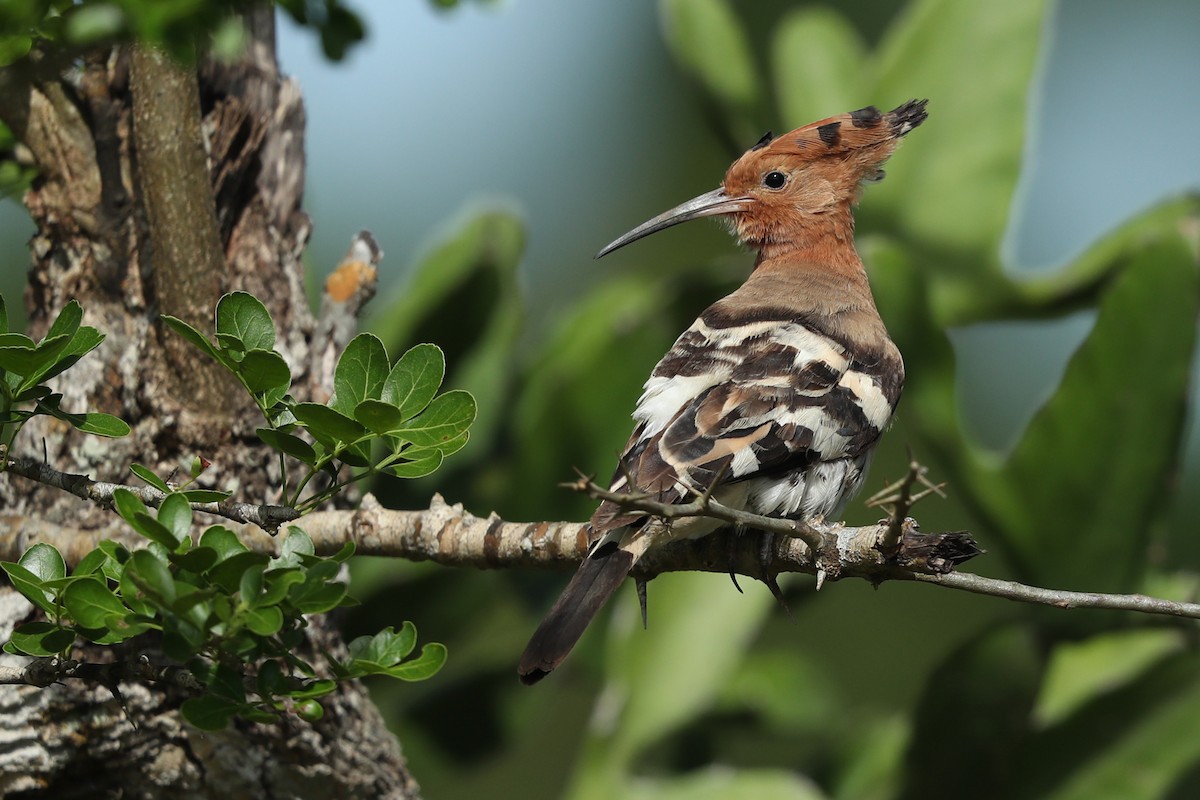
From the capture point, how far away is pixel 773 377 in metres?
2.21

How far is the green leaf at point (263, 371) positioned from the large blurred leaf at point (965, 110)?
6.27 feet

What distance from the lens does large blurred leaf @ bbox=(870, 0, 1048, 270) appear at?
290 cm

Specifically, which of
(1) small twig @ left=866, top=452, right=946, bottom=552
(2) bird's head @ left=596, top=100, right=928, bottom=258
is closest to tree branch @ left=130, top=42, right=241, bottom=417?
(1) small twig @ left=866, top=452, right=946, bottom=552

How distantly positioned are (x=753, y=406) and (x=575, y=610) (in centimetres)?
58

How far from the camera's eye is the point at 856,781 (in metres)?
2.65

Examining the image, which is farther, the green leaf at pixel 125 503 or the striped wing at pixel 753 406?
the striped wing at pixel 753 406

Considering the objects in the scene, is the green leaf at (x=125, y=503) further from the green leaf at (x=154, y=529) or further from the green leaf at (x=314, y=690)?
the green leaf at (x=314, y=690)

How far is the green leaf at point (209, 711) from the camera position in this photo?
1.35m

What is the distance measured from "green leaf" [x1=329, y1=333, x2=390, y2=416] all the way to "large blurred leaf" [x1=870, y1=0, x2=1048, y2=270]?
5.99ft

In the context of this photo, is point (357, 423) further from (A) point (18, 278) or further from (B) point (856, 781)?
(A) point (18, 278)

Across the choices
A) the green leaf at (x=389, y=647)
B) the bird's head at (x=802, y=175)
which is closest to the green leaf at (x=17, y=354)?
the green leaf at (x=389, y=647)

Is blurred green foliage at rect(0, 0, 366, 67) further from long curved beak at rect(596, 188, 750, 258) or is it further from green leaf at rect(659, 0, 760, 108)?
green leaf at rect(659, 0, 760, 108)

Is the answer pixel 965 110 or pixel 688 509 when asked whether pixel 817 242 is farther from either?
pixel 688 509

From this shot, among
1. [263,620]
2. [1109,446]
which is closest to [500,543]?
[263,620]
